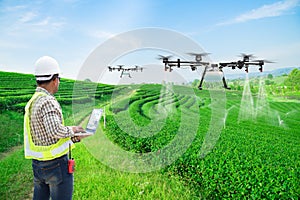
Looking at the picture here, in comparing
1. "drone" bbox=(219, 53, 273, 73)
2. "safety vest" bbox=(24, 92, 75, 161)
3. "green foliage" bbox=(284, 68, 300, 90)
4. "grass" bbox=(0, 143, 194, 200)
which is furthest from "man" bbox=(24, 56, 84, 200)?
"green foliage" bbox=(284, 68, 300, 90)

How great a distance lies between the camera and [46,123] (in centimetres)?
255

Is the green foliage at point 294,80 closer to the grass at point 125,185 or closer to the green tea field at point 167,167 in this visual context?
the green tea field at point 167,167

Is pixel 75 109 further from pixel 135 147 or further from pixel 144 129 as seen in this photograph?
pixel 144 129

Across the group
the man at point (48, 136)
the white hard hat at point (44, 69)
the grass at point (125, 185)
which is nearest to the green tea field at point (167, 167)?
the grass at point (125, 185)

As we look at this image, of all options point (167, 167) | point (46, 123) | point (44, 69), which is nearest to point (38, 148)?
point (46, 123)

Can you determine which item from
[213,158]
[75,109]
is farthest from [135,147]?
[213,158]

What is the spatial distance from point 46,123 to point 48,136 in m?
0.16

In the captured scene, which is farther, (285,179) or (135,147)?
(135,147)

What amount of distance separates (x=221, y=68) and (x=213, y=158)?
83.2 inches

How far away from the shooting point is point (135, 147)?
7543 mm

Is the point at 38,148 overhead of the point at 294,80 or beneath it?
beneath

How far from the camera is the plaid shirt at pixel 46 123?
2.55 meters

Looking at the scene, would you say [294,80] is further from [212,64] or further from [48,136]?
[48,136]

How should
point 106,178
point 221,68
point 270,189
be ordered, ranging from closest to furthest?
point 270,189 → point 106,178 → point 221,68
